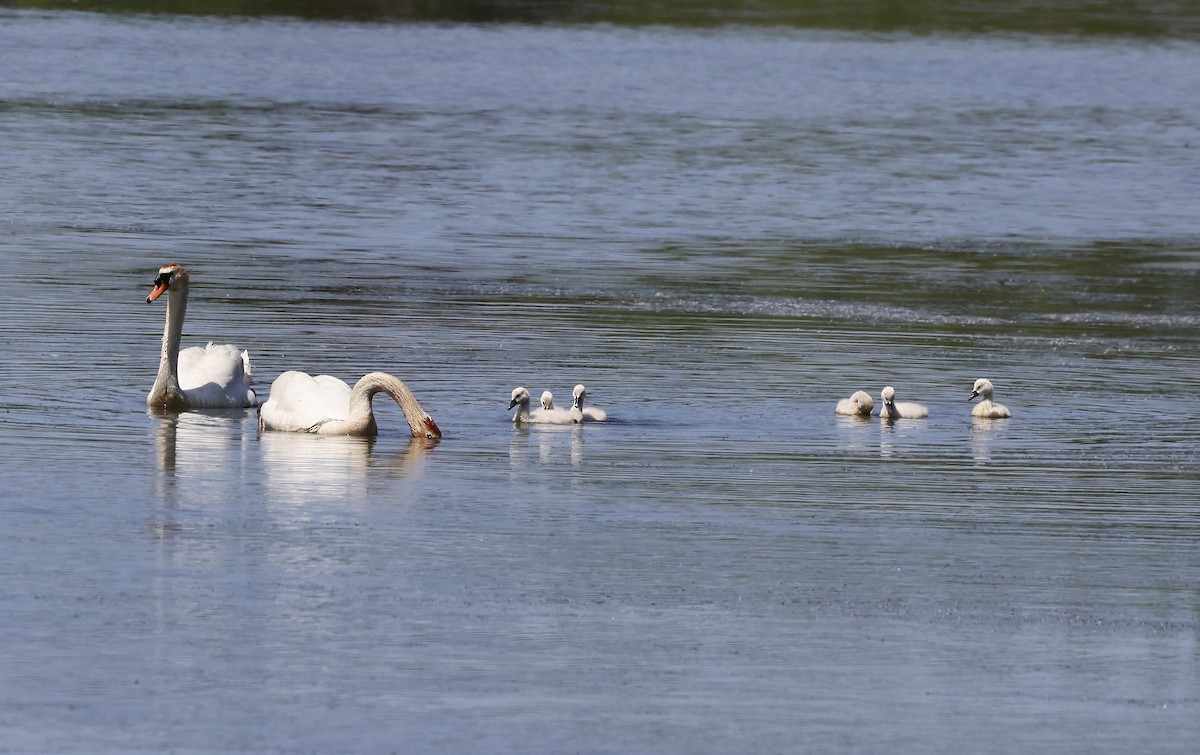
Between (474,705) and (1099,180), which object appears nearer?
(474,705)

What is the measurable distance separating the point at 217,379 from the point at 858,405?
4.10m

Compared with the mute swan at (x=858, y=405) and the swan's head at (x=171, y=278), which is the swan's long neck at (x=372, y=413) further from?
the mute swan at (x=858, y=405)

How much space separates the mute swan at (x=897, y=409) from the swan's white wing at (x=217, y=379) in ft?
13.5

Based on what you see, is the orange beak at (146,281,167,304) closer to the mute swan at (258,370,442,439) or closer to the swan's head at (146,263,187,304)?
the swan's head at (146,263,187,304)

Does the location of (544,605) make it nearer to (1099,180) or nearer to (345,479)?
(345,479)

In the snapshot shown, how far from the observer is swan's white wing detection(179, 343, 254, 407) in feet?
52.1

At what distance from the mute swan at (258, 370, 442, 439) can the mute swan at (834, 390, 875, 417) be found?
2597 mm

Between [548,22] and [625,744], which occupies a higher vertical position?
[548,22]

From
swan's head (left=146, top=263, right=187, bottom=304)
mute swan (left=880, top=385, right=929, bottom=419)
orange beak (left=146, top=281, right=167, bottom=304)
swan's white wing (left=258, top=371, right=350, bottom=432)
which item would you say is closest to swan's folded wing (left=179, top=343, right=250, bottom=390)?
orange beak (left=146, top=281, right=167, bottom=304)

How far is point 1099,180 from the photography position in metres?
33.9

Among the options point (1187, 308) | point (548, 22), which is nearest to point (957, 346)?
point (1187, 308)

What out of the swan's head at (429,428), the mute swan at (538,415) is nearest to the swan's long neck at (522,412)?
the mute swan at (538,415)

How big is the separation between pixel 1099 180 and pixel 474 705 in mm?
26505

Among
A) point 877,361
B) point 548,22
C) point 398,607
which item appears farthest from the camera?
point 548,22
